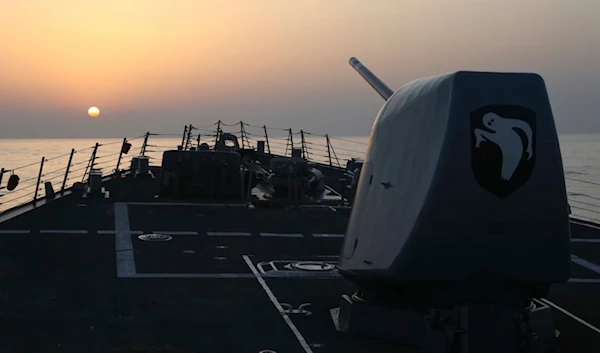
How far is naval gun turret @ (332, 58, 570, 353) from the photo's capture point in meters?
5.59

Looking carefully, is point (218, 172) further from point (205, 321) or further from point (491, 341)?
point (491, 341)

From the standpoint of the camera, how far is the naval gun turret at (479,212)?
220 inches

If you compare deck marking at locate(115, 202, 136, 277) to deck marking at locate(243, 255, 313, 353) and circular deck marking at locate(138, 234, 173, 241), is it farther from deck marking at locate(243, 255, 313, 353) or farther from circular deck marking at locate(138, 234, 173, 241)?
deck marking at locate(243, 255, 313, 353)

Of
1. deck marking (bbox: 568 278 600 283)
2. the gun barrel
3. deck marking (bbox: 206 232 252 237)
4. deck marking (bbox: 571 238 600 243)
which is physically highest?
the gun barrel

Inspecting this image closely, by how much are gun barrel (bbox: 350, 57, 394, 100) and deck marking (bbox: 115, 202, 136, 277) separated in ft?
13.6

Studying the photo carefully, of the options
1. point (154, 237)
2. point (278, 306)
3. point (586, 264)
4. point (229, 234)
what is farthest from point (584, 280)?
point (154, 237)

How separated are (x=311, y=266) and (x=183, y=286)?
2165mm

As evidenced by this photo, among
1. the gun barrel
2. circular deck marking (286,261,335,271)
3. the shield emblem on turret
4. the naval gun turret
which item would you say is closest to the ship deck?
circular deck marking (286,261,335,271)

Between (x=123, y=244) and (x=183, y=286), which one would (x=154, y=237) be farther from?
(x=183, y=286)

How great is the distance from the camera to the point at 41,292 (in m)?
8.23

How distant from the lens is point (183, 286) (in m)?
8.78

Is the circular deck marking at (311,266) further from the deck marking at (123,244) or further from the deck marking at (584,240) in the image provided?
the deck marking at (584,240)

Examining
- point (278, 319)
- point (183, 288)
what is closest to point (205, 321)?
point (278, 319)

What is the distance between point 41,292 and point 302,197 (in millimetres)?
10580
